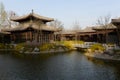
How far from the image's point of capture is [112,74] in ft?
61.9

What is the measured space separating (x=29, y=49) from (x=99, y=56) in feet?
46.4

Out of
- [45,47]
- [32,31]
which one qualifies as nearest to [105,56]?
[45,47]

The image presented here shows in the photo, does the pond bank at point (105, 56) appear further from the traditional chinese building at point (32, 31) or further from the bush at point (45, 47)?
the traditional chinese building at point (32, 31)

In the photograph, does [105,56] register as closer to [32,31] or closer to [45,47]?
[45,47]

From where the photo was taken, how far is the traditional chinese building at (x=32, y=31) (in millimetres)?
48969

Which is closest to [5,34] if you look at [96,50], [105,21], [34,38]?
[34,38]

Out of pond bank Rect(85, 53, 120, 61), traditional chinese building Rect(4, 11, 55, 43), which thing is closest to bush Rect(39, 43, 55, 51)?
traditional chinese building Rect(4, 11, 55, 43)

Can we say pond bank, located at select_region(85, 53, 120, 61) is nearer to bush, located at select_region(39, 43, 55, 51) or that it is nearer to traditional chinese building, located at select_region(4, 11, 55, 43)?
bush, located at select_region(39, 43, 55, 51)

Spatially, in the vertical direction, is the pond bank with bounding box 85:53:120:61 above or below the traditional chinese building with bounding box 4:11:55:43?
below

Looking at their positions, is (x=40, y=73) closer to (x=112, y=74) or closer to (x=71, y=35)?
(x=112, y=74)

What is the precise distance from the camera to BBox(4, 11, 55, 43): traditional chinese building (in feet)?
161

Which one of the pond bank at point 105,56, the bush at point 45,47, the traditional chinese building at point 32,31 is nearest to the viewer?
the pond bank at point 105,56

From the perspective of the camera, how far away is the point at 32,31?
49.2m

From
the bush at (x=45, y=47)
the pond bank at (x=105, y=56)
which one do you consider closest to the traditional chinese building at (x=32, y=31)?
the bush at (x=45, y=47)
